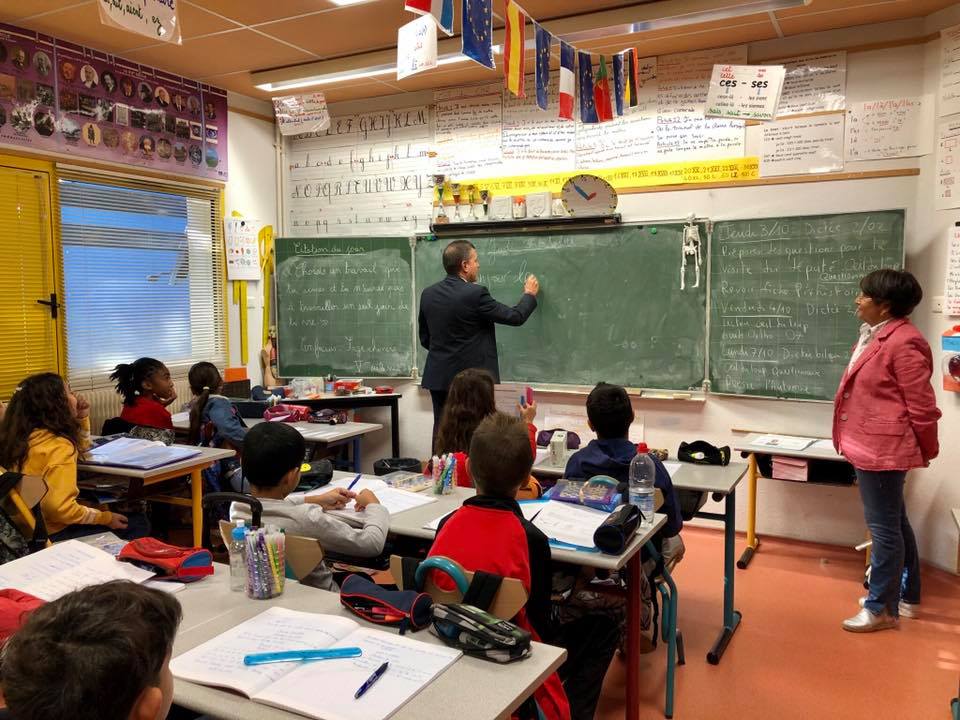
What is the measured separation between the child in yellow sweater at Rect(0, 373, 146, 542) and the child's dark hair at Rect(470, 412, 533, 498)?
1877 millimetres

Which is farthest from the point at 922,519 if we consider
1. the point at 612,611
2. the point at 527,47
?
the point at 527,47

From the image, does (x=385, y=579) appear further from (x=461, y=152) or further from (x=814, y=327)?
(x=461, y=152)

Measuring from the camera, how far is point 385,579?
114 inches

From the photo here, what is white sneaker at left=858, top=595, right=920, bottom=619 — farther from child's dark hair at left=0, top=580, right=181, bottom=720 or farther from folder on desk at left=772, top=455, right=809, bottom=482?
child's dark hair at left=0, top=580, right=181, bottom=720

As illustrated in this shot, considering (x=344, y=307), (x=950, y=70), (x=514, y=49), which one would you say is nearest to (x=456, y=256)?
(x=514, y=49)

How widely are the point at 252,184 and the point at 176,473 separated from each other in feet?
10.2

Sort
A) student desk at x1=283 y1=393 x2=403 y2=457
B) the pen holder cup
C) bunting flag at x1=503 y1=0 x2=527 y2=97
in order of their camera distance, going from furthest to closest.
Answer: student desk at x1=283 y1=393 x2=403 y2=457
bunting flag at x1=503 y1=0 x2=527 y2=97
the pen holder cup

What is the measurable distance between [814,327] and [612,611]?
2.60 metres

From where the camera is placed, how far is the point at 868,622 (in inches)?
128

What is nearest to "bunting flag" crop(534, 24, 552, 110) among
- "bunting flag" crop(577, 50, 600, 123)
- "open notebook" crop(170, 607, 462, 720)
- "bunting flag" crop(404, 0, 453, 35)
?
"bunting flag" crop(577, 50, 600, 123)

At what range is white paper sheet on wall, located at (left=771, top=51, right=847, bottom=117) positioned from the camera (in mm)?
4184

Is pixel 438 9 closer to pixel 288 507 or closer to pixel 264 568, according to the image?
pixel 288 507

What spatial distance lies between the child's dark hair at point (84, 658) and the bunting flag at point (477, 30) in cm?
239

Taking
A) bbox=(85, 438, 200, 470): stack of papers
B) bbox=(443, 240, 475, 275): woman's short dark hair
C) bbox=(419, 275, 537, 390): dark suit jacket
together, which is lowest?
bbox=(85, 438, 200, 470): stack of papers
